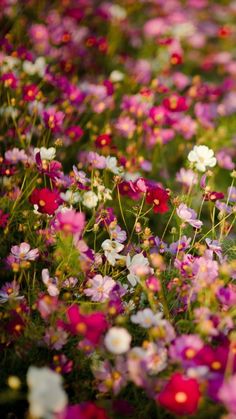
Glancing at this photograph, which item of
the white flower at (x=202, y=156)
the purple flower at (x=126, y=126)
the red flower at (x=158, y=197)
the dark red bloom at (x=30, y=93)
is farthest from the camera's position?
the purple flower at (x=126, y=126)

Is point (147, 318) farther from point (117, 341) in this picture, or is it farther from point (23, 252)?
point (23, 252)

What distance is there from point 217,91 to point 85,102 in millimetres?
708

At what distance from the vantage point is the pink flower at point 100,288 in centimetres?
133

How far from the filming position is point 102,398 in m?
1.21

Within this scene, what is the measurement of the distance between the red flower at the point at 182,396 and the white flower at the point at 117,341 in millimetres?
144

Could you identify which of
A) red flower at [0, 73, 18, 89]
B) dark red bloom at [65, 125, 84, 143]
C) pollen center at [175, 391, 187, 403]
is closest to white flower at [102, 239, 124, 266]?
pollen center at [175, 391, 187, 403]

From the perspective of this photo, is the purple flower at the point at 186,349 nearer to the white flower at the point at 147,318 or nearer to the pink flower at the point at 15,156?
the white flower at the point at 147,318

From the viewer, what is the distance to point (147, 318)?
1.18m

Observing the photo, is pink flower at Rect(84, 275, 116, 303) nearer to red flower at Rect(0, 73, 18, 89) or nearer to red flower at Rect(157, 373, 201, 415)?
red flower at Rect(157, 373, 201, 415)

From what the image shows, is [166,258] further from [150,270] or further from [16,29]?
[16,29]

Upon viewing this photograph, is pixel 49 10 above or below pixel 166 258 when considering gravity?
above

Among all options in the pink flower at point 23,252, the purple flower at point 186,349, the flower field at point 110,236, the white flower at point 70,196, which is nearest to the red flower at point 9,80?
the flower field at point 110,236

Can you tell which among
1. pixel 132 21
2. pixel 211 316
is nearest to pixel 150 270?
pixel 211 316

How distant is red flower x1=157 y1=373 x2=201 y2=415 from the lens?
900 millimetres
